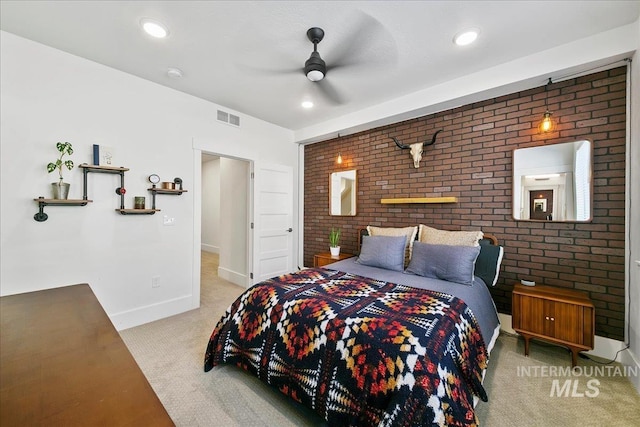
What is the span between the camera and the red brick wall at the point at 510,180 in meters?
2.30

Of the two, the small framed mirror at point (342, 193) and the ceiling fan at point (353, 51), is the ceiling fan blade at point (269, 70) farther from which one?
the small framed mirror at point (342, 193)

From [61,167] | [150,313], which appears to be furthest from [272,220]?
[61,167]

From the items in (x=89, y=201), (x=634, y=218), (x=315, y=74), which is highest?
(x=315, y=74)

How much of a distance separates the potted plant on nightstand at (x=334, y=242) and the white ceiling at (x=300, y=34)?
2160mm

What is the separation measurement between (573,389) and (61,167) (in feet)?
15.5

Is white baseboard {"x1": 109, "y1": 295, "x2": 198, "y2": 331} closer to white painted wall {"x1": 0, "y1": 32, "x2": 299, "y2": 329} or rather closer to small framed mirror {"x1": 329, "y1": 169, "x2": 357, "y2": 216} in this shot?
white painted wall {"x1": 0, "y1": 32, "x2": 299, "y2": 329}

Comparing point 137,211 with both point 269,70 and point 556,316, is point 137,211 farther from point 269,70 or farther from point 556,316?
→ point 556,316

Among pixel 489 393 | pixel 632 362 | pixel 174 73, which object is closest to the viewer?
pixel 489 393

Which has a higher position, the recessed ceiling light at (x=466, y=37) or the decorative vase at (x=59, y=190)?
the recessed ceiling light at (x=466, y=37)

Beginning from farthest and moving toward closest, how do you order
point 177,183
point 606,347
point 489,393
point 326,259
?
point 326,259 < point 177,183 < point 606,347 < point 489,393

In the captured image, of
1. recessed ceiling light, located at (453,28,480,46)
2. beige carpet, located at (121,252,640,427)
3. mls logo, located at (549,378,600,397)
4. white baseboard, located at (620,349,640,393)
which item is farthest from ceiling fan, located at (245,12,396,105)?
white baseboard, located at (620,349,640,393)

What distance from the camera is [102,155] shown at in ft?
8.83

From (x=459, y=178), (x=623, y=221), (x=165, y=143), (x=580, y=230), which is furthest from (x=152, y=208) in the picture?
(x=623, y=221)

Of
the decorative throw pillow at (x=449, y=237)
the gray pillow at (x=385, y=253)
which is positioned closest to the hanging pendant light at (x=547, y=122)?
the decorative throw pillow at (x=449, y=237)
